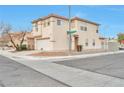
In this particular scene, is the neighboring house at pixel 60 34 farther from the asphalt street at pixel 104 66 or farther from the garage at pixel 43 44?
the asphalt street at pixel 104 66

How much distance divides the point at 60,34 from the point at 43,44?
12.9 feet

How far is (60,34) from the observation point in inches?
1743

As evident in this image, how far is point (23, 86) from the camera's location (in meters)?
10.9

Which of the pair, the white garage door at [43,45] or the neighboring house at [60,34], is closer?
the neighboring house at [60,34]

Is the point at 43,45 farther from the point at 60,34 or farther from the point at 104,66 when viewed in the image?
the point at 104,66

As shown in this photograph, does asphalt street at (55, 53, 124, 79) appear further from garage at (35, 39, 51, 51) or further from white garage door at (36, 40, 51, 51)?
white garage door at (36, 40, 51, 51)

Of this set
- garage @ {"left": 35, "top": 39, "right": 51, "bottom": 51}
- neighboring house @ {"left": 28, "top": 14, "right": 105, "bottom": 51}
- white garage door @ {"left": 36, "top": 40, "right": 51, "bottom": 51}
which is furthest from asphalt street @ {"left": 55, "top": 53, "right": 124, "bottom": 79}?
white garage door @ {"left": 36, "top": 40, "right": 51, "bottom": 51}

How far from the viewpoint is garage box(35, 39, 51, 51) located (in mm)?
44553

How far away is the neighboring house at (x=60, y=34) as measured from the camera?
4375cm

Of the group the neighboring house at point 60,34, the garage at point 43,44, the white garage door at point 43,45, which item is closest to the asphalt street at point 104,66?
the neighboring house at point 60,34

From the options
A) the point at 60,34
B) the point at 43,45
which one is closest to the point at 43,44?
the point at 43,45

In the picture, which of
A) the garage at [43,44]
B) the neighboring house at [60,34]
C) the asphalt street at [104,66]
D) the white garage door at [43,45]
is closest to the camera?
the asphalt street at [104,66]
